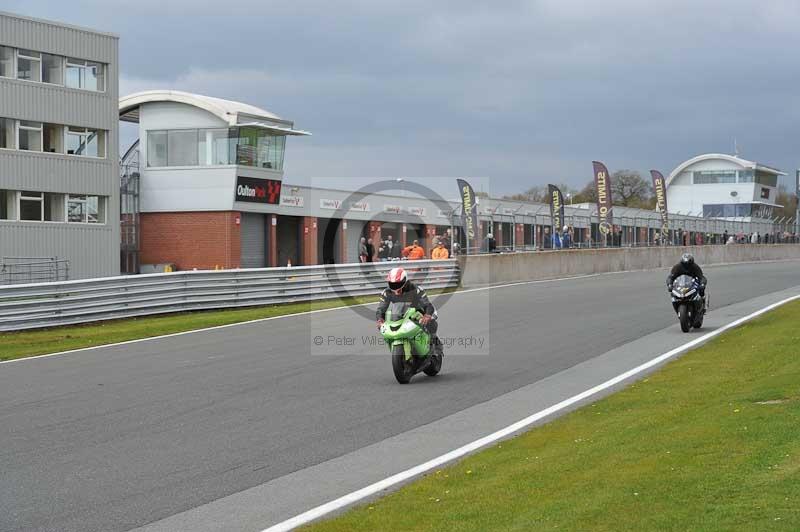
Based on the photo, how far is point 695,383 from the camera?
12.3 m

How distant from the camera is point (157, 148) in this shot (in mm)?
50562

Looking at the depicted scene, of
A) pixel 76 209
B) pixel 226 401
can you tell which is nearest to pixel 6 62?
pixel 76 209

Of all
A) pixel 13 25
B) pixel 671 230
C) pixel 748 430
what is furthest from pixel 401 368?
pixel 671 230

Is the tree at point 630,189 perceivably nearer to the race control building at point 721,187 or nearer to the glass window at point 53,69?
the race control building at point 721,187

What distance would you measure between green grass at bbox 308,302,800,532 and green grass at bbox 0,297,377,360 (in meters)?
11.1

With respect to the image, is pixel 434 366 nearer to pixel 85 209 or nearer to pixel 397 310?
pixel 397 310

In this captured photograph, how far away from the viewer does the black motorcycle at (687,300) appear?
18.8 m

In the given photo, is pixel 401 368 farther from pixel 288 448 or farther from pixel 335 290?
pixel 335 290

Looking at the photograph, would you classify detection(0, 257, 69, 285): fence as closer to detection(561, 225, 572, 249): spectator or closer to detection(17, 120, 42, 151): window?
detection(17, 120, 42, 151): window

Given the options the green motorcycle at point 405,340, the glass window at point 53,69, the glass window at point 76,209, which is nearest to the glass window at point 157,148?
the glass window at point 76,209

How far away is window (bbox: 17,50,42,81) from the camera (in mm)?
41094

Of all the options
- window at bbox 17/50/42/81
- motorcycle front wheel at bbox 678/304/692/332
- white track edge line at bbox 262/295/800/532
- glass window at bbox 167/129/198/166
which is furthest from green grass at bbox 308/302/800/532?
glass window at bbox 167/129/198/166

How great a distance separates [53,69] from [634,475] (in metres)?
39.8

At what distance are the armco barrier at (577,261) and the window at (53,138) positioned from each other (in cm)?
1880
